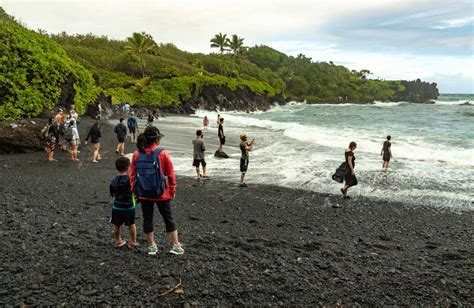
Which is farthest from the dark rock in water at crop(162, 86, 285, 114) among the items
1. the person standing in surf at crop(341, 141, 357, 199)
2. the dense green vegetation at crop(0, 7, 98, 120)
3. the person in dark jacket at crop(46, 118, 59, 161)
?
the person standing in surf at crop(341, 141, 357, 199)

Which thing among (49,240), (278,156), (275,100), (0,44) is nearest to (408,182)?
(278,156)

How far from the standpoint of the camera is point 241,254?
553 centimetres

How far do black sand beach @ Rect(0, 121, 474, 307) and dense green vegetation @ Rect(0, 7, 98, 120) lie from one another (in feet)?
24.9

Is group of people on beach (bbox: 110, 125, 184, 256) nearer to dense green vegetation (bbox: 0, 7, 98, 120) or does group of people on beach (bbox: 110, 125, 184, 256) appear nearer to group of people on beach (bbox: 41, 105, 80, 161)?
group of people on beach (bbox: 41, 105, 80, 161)

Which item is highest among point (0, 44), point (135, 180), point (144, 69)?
point (144, 69)

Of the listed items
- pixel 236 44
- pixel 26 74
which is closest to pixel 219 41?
pixel 236 44

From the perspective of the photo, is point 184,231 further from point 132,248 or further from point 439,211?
point 439,211

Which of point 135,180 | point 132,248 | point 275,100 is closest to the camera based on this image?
point 135,180

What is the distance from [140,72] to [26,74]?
44759 mm

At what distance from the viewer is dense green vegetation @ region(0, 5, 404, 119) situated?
1670cm

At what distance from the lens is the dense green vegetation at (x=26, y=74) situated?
1577 centimetres

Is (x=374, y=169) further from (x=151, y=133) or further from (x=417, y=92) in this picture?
(x=417, y=92)

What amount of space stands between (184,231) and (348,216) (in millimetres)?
4317

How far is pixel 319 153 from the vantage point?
57.2ft
